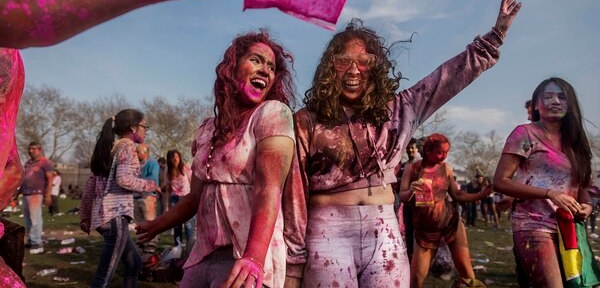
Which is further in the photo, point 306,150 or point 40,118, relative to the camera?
point 40,118

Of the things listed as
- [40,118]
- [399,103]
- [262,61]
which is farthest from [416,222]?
[40,118]

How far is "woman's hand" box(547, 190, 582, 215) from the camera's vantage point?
3410mm

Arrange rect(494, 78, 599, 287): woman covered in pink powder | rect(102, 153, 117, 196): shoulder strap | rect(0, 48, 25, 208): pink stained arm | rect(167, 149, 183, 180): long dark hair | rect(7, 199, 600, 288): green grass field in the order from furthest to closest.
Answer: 1. rect(167, 149, 183, 180): long dark hair
2. rect(7, 199, 600, 288): green grass field
3. rect(102, 153, 117, 196): shoulder strap
4. rect(494, 78, 599, 287): woman covered in pink powder
5. rect(0, 48, 25, 208): pink stained arm

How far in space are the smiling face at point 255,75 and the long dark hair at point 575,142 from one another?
238cm

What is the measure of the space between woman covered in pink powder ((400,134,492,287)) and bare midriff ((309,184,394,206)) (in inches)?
115

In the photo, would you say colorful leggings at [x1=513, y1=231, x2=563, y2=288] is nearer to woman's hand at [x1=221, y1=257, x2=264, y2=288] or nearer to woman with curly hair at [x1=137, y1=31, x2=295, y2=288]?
woman with curly hair at [x1=137, y1=31, x2=295, y2=288]

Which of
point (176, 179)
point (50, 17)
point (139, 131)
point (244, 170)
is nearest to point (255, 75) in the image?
point (244, 170)

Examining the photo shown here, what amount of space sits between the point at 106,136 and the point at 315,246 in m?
3.33

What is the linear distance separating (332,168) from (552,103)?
2044 millimetres

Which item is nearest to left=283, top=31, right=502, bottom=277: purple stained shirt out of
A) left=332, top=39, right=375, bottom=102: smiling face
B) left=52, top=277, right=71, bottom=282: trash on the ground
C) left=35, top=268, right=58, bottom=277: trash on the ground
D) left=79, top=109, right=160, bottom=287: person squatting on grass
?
left=332, top=39, right=375, bottom=102: smiling face

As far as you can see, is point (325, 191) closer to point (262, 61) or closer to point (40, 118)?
point (262, 61)

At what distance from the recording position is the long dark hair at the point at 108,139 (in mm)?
5172

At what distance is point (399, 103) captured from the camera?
2812mm

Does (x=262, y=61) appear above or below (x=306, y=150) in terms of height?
above
